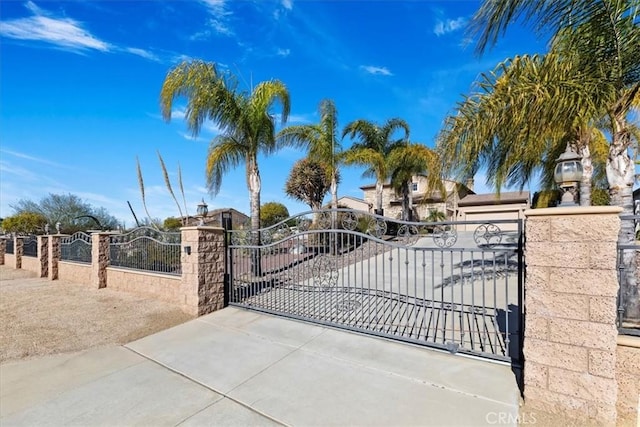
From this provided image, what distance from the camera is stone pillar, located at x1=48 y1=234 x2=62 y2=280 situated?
1051cm

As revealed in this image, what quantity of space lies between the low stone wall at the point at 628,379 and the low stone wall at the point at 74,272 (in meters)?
11.7

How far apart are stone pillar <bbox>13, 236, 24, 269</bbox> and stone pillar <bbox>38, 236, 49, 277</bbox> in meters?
3.84

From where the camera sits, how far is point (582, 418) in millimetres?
2434

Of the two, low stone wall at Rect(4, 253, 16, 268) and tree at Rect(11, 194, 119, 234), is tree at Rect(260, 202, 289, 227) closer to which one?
tree at Rect(11, 194, 119, 234)

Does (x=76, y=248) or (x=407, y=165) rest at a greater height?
(x=407, y=165)

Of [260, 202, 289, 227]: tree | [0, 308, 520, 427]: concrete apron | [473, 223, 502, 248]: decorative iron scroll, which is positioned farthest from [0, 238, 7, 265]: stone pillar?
[473, 223, 502, 248]: decorative iron scroll

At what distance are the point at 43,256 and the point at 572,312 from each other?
1518 centimetres

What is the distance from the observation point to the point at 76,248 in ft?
32.2

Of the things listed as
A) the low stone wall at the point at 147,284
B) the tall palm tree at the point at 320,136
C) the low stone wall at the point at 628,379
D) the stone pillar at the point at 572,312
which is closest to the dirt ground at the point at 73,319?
the low stone wall at the point at 147,284

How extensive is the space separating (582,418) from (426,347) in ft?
5.40

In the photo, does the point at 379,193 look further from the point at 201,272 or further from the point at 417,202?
the point at 417,202

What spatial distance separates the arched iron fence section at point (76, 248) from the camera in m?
9.38

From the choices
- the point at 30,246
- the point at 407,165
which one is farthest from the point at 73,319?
the point at 407,165

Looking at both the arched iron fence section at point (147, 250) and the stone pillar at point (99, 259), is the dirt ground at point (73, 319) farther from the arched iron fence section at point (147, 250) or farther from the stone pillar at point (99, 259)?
the arched iron fence section at point (147, 250)
